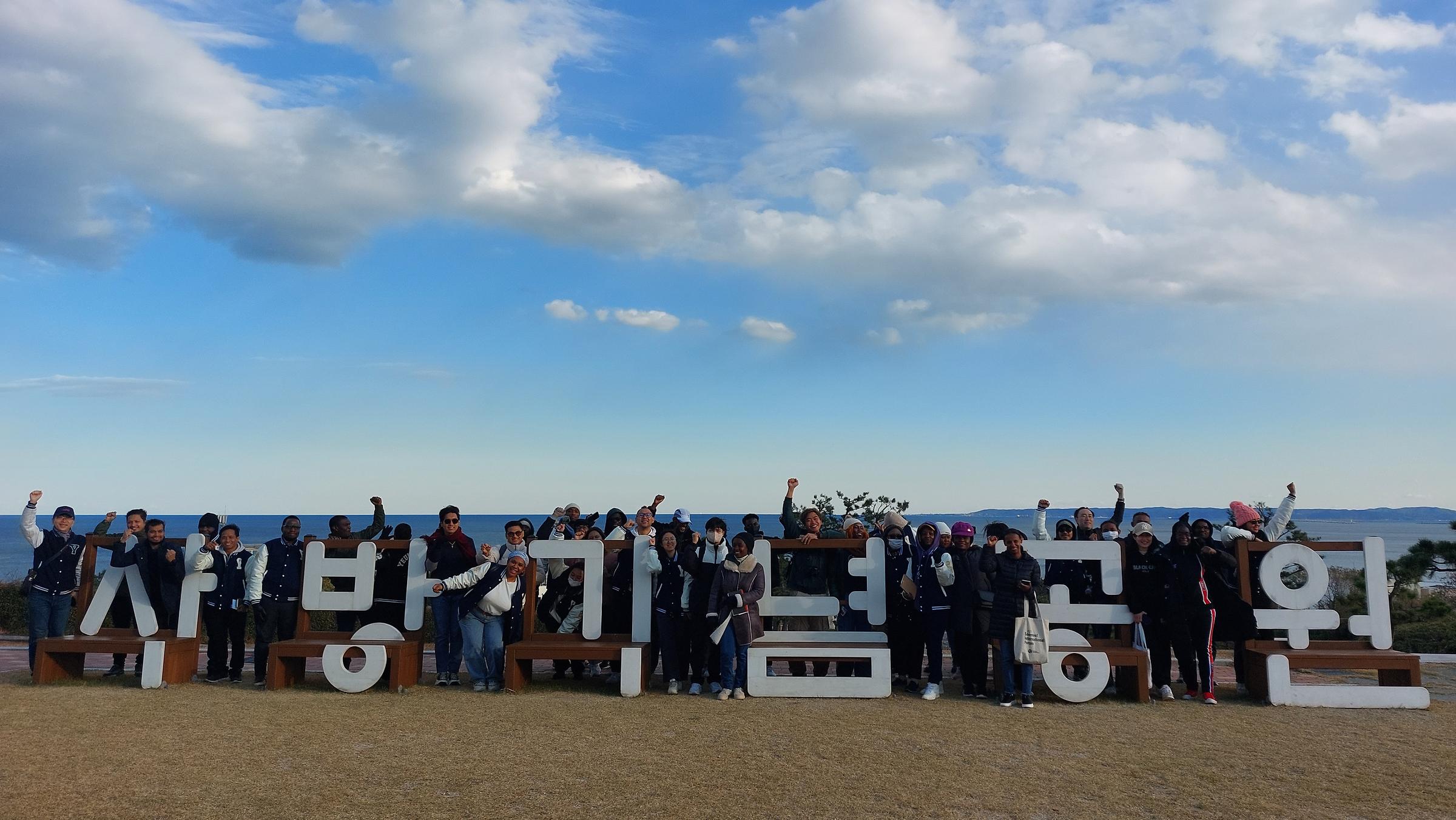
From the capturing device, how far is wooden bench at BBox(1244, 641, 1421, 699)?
8453 mm

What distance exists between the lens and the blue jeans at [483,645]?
902 cm

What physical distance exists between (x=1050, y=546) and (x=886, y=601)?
1635 mm

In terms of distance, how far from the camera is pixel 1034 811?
17.4 ft

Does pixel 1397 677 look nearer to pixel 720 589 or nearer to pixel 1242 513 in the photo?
pixel 1242 513

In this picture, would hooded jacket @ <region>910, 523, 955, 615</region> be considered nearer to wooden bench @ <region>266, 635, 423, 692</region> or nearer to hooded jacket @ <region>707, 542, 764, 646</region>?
hooded jacket @ <region>707, 542, 764, 646</region>

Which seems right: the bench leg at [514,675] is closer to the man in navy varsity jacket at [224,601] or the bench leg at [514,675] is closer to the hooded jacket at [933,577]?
A: the man in navy varsity jacket at [224,601]

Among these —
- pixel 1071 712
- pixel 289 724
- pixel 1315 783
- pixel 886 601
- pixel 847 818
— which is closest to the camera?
pixel 847 818

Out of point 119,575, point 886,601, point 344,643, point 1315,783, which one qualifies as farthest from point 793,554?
point 119,575

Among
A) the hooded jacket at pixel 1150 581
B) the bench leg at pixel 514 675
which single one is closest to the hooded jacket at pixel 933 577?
the hooded jacket at pixel 1150 581

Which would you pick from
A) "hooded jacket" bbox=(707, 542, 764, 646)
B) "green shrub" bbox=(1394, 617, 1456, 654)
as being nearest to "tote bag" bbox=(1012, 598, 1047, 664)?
"hooded jacket" bbox=(707, 542, 764, 646)

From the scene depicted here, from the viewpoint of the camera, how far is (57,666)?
367 inches

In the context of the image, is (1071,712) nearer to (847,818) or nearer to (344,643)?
(847,818)

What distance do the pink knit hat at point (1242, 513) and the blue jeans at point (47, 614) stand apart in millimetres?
11837

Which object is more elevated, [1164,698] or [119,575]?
[119,575]
